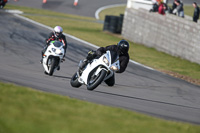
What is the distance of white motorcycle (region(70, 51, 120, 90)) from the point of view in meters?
9.73

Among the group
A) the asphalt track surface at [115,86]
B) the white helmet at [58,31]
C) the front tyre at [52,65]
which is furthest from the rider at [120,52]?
the white helmet at [58,31]

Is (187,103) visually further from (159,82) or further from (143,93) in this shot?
(159,82)

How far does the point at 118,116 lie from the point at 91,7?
31407mm

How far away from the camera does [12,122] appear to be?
555 centimetres

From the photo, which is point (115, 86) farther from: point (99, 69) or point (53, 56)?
point (99, 69)

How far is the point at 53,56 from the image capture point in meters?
11.6

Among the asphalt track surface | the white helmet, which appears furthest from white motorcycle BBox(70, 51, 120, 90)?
the white helmet

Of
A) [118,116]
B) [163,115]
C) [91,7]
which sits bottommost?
[91,7]

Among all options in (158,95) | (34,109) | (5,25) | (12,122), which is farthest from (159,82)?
(5,25)

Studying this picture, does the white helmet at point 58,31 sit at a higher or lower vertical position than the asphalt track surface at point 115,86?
higher

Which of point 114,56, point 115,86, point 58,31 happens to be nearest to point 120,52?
point 114,56

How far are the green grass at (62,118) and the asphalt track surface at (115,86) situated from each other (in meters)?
1.52

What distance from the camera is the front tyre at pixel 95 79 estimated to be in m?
9.66

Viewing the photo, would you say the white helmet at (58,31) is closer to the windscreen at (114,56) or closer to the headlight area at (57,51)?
the headlight area at (57,51)
